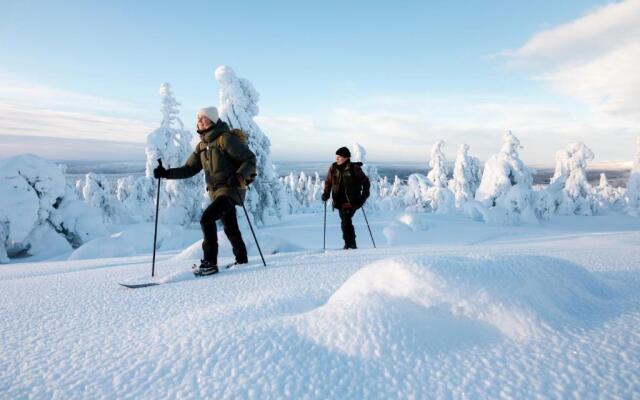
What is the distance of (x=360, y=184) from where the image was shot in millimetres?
5781

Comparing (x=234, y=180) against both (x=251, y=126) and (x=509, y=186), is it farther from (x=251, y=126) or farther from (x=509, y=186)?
(x=509, y=186)

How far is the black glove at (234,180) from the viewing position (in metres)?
3.76

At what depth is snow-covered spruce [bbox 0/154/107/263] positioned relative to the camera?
Answer: 14836mm

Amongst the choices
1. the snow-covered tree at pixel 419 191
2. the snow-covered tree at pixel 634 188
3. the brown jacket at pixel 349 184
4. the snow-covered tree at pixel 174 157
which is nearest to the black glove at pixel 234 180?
the brown jacket at pixel 349 184

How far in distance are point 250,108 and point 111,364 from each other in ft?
80.6

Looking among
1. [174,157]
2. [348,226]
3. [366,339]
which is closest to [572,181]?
[174,157]

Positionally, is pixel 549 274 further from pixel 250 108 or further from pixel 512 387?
pixel 250 108

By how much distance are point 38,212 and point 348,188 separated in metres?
16.9

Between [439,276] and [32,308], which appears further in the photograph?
[32,308]

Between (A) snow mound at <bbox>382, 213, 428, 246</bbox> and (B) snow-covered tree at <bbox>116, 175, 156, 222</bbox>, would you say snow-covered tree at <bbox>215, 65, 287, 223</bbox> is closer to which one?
(A) snow mound at <bbox>382, 213, 428, 246</bbox>

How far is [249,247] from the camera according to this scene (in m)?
5.84

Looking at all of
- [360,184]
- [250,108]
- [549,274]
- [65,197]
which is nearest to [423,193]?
[250,108]

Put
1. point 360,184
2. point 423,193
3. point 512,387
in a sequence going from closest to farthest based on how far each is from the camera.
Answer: point 512,387 < point 360,184 < point 423,193

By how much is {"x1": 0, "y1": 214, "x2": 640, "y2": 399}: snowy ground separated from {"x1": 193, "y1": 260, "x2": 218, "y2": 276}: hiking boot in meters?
0.86
